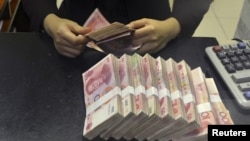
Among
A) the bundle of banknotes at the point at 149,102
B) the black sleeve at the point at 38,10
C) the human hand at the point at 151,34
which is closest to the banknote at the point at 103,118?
the bundle of banknotes at the point at 149,102

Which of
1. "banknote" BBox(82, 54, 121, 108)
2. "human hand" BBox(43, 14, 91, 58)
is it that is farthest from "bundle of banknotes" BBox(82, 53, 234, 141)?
"human hand" BBox(43, 14, 91, 58)

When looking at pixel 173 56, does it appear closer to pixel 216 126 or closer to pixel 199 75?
pixel 199 75

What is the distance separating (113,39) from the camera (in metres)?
0.65

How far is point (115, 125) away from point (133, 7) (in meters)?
0.46

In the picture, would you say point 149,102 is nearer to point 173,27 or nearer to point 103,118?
point 103,118

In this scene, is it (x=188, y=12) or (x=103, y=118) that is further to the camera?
(x=188, y=12)

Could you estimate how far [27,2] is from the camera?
841mm

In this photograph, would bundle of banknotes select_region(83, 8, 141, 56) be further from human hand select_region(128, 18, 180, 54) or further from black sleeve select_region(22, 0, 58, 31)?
black sleeve select_region(22, 0, 58, 31)

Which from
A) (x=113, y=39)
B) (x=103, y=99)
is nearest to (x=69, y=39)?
(x=113, y=39)

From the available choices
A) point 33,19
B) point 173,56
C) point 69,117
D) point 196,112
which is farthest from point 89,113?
point 33,19

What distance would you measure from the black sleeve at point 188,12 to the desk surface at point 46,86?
0.05 meters

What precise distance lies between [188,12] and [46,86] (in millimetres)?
393

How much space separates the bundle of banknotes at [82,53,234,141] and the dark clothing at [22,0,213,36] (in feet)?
0.88

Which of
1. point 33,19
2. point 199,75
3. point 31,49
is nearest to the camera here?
point 199,75
